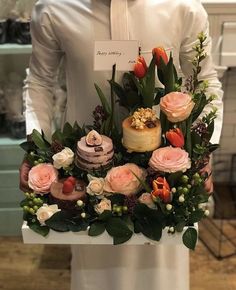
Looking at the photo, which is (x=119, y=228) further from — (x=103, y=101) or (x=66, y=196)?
(x=103, y=101)

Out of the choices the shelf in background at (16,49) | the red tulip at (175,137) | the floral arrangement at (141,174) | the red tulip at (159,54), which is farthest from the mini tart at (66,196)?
the shelf in background at (16,49)

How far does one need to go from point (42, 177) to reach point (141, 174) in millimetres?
223

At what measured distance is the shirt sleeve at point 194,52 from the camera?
4.14ft

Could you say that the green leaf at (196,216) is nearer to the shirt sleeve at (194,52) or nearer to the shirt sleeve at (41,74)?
the shirt sleeve at (194,52)

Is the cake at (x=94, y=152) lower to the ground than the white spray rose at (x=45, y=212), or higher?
higher

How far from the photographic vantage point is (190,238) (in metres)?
1.13

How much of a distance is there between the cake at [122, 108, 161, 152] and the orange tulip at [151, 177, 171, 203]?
8 centimetres

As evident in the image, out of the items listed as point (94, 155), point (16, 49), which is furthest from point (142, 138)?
point (16, 49)

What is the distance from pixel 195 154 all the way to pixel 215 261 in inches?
43.7

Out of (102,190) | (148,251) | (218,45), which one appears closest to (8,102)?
(218,45)

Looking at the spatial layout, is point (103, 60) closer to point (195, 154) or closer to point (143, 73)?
point (143, 73)

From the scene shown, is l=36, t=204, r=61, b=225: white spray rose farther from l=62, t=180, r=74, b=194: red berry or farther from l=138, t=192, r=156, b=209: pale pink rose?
l=138, t=192, r=156, b=209: pale pink rose

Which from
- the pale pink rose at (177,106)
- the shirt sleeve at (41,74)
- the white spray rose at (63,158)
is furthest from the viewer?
the shirt sleeve at (41,74)

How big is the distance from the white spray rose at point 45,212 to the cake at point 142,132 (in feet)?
0.69
